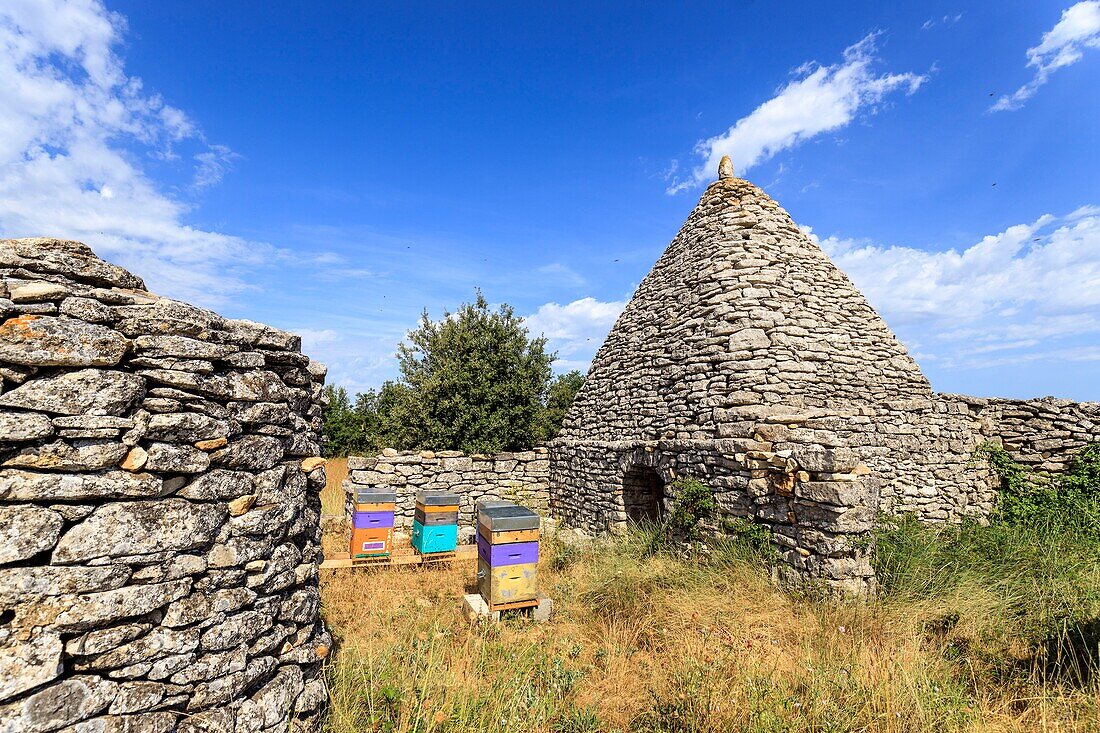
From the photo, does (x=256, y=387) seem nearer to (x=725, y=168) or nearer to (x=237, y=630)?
(x=237, y=630)

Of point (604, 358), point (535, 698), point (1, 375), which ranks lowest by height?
point (535, 698)

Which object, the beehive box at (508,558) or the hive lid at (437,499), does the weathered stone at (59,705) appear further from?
the hive lid at (437,499)

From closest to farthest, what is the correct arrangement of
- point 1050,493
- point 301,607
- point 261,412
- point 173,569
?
point 173,569 → point 261,412 → point 301,607 → point 1050,493

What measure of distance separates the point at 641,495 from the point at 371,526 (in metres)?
4.78

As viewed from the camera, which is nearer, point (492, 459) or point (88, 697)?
point (88, 697)

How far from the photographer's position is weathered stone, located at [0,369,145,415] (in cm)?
241

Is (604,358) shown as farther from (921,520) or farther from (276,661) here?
(276,661)

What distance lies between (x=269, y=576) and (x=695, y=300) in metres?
7.95

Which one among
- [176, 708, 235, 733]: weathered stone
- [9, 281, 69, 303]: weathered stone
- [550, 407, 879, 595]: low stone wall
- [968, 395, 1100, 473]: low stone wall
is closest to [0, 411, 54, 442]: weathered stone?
[9, 281, 69, 303]: weathered stone

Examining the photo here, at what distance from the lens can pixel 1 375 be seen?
7.76 ft

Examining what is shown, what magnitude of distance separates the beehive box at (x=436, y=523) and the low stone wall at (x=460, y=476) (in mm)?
2748

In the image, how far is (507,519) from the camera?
5.54 metres

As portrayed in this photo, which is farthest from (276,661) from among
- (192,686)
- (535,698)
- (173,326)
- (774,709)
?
(774,709)

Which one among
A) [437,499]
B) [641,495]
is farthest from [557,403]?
[437,499]
